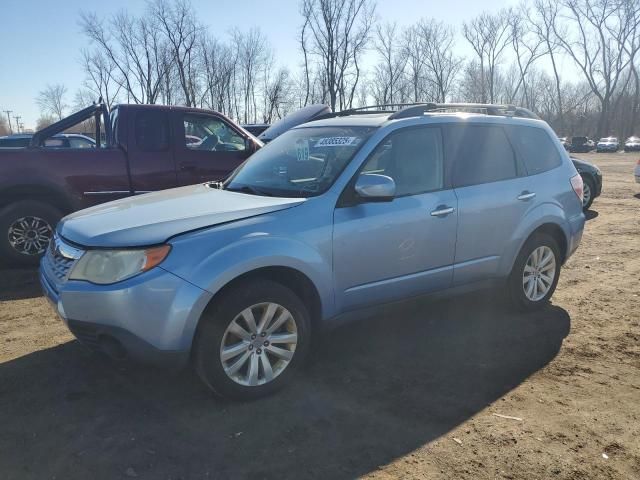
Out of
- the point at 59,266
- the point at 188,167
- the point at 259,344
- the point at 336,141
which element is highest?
the point at 336,141

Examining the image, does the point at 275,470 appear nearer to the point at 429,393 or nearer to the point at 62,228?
the point at 429,393

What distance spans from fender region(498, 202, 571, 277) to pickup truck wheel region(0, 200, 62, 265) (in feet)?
16.5

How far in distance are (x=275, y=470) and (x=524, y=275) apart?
3.06 meters

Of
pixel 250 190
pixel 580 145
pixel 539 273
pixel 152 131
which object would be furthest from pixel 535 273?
pixel 580 145

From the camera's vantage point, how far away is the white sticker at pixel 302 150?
4152mm

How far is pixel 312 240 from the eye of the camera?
341 cm

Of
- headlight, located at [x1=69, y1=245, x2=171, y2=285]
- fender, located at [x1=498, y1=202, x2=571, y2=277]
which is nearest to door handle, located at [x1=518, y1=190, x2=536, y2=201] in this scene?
fender, located at [x1=498, y1=202, x2=571, y2=277]

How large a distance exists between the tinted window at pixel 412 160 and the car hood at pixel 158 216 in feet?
2.63

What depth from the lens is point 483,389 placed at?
137 inches

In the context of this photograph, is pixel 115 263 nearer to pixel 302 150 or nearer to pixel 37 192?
pixel 302 150

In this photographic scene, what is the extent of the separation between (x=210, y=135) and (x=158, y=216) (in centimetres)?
436

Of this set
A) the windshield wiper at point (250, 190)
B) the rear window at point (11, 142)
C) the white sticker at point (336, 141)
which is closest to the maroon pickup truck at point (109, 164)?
the windshield wiper at point (250, 190)

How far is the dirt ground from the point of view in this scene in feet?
8.87

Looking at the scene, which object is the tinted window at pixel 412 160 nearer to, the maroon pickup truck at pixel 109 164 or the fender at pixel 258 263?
the fender at pixel 258 263
